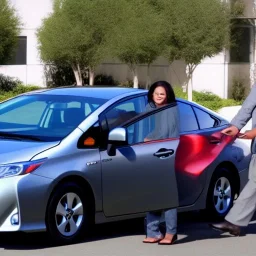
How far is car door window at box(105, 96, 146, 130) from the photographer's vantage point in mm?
8680

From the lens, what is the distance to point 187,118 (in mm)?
9547

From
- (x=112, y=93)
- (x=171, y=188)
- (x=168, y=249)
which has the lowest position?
(x=168, y=249)

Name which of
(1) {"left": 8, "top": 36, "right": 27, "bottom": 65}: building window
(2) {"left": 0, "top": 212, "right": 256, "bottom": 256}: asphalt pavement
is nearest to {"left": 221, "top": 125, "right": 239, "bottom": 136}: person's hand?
(2) {"left": 0, "top": 212, "right": 256, "bottom": 256}: asphalt pavement

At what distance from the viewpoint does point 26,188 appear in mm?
7746

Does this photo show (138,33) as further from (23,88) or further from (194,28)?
(23,88)

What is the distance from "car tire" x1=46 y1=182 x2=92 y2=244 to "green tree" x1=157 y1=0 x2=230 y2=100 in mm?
29456

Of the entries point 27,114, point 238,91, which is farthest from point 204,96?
point 27,114

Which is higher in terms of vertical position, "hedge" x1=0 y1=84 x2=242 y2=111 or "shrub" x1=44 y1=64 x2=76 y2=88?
"shrub" x1=44 y1=64 x2=76 y2=88

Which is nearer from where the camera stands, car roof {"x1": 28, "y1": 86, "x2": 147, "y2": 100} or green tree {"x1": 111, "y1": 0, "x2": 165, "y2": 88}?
car roof {"x1": 28, "y1": 86, "x2": 147, "y2": 100}

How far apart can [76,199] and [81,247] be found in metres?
0.43

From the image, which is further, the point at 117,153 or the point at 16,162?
the point at 117,153

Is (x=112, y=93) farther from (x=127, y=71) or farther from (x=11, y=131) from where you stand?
(x=127, y=71)

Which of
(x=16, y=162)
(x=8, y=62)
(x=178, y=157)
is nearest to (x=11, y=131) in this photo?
(x=16, y=162)

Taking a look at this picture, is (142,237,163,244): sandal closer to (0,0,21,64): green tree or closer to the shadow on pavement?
the shadow on pavement
